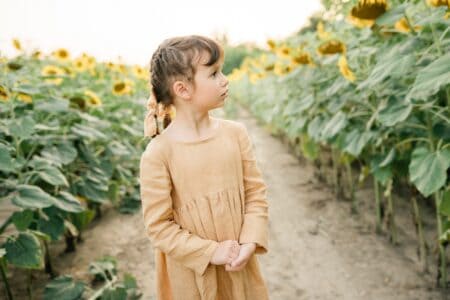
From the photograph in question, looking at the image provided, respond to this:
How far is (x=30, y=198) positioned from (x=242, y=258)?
1.01m

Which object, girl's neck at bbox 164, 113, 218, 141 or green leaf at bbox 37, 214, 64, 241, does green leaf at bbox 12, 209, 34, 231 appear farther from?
girl's neck at bbox 164, 113, 218, 141

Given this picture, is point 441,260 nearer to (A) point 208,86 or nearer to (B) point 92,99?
(A) point 208,86

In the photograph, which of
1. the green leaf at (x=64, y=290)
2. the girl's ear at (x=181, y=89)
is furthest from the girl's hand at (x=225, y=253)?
the green leaf at (x=64, y=290)

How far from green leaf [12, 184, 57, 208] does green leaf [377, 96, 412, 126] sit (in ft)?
4.76

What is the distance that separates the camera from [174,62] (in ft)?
4.07

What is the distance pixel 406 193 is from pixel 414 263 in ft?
3.38

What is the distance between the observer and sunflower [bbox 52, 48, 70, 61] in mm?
4504

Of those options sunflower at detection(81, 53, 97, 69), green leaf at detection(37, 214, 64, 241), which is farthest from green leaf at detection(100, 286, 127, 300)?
sunflower at detection(81, 53, 97, 69)

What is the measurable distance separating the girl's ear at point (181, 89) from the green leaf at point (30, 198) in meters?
0.87

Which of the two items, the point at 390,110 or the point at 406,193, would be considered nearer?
the point at 390,110

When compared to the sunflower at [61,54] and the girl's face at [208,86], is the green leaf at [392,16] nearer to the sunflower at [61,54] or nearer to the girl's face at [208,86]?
the girl's face at [208,86]

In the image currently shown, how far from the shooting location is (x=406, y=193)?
3396 mm

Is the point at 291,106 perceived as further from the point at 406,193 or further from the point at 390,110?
the point at 390,110

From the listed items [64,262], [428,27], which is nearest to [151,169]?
[428,27]
